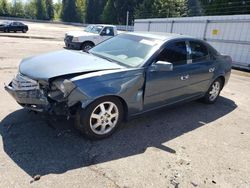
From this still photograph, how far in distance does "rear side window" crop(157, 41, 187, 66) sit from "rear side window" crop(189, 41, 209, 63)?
26 centimetres

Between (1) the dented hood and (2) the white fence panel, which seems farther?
(2) the white fence panel

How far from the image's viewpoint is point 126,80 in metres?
3.73

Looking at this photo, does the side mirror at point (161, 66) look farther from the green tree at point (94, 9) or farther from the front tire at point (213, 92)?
the green tree at point (94, 9)

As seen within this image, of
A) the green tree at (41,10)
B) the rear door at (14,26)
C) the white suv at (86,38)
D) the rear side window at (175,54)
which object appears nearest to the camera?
the rear side window at (175,54)

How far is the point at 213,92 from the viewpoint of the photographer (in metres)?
5.79

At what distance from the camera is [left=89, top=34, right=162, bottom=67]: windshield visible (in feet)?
13.5

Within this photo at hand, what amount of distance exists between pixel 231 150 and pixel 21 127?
3274mm

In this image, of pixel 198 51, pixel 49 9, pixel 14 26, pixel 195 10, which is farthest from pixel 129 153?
pixel 49 9

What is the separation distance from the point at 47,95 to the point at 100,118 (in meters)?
0.82

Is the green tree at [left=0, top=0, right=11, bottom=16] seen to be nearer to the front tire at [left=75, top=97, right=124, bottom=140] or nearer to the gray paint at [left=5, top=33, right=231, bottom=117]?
the gray paint at [left=5, top=33, right=231, bottom=117]

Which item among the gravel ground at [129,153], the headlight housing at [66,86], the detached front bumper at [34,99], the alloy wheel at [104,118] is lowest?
the gravel ground at [129,153]

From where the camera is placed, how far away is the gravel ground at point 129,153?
2910mm

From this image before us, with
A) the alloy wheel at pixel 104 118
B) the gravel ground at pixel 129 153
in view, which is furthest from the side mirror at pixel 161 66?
the gravel ground at pixel 129 153

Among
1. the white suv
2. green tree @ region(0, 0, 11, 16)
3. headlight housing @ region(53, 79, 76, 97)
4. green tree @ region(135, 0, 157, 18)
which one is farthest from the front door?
green tree @ region(0, 0, 11, 16)
